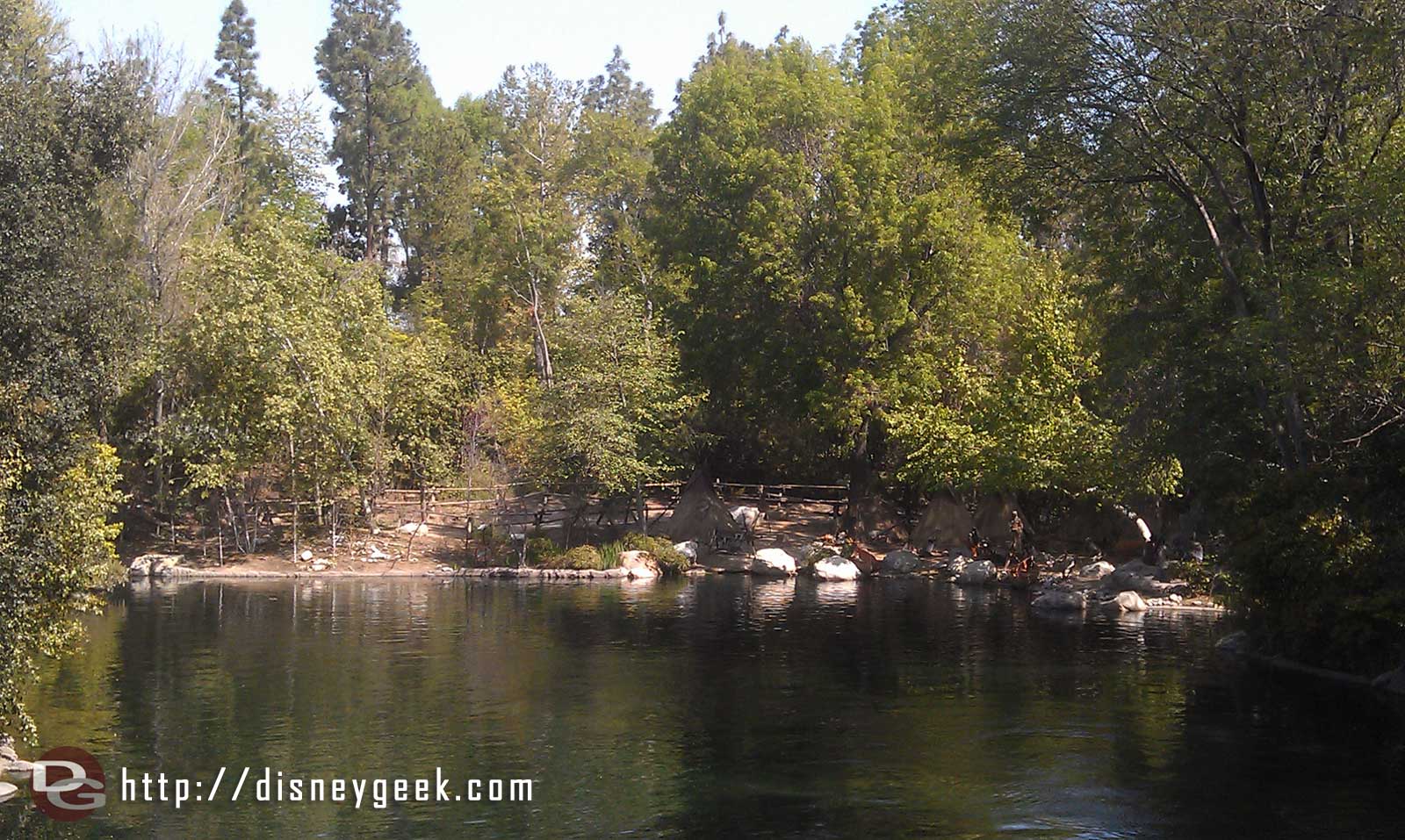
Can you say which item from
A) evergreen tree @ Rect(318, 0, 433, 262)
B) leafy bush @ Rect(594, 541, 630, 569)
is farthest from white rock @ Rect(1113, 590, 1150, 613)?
evergreen tree @ Rect(318, 0, 433, 262)

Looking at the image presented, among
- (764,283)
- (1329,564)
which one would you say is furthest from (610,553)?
(1329,564)

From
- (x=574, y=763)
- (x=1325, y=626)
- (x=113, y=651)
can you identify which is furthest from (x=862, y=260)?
(x=574, y=763)

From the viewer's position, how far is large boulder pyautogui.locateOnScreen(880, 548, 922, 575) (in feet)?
145

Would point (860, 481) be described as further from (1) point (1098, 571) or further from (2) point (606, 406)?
(1) point (1098, 571)

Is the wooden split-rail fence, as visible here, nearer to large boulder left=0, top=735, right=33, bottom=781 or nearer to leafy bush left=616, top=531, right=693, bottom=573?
leafy bush left=616, top=531, right=693, bottom=573

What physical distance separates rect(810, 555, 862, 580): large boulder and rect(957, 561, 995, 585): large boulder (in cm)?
351

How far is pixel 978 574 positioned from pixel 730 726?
22.4 metres

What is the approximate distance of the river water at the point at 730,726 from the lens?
609 inches

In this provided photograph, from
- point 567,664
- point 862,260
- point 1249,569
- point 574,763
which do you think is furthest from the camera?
point 862,260

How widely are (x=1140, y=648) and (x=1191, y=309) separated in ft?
23.8

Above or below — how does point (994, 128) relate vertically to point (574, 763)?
above

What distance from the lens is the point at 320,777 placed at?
17.1 m

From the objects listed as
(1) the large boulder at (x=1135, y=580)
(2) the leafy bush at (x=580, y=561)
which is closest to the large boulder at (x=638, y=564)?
(2) the leafy bush at (x=580, y=561)

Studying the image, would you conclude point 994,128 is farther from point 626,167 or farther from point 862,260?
point 626,167
